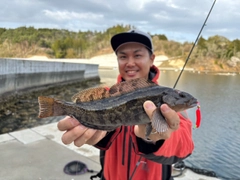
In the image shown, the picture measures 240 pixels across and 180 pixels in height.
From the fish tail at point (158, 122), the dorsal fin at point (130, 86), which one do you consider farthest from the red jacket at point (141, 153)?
the dorsal fin at point (130, 86)

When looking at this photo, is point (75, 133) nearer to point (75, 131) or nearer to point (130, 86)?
point (75, 131)

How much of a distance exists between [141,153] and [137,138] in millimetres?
167

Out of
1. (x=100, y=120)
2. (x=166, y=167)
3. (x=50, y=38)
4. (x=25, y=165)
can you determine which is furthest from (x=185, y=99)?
(x=50, y=38)

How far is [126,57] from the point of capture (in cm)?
306

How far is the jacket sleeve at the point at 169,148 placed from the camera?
7.59 ft

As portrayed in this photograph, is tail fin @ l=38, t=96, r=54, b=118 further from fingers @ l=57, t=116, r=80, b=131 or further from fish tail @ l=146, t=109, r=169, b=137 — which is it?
fish tail @ l=146, t=109, r=169, b=137

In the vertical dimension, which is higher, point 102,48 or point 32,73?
point 102,48

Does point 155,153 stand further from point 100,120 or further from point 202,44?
point 202,44

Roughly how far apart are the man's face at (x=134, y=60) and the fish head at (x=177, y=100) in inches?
38.0

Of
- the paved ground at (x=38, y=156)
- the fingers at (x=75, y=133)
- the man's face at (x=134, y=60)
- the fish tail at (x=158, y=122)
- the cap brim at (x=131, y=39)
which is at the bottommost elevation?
the paved ground at (x=38, y=156)

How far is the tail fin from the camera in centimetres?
219

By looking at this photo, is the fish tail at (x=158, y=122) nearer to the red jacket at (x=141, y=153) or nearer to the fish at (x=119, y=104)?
the fish at (x=119, y=104)

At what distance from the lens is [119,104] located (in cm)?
215

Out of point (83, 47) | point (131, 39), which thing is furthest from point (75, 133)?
point (83, 47)
